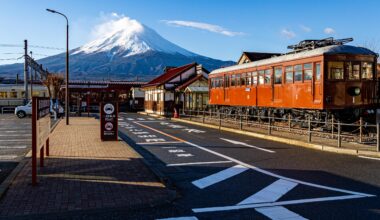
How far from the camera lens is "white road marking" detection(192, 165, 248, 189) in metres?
8.21

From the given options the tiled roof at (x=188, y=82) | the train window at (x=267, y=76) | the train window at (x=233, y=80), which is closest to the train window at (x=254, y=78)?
the train window at (x=267, y=76)

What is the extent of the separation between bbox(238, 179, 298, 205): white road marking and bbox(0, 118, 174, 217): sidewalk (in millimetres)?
1380

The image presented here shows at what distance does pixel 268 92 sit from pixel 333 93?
481 centimetres

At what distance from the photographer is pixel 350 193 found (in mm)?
7203

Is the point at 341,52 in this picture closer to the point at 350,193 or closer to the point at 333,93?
the point at 333,93

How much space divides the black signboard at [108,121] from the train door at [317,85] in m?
8.22

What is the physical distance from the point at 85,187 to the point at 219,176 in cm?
295

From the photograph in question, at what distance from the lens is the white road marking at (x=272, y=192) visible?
6.78 metres

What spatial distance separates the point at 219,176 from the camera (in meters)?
8.95

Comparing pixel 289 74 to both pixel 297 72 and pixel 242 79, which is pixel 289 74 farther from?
pixel 242 79

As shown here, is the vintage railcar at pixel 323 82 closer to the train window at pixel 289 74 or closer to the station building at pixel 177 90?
the train window at pixel 289 74

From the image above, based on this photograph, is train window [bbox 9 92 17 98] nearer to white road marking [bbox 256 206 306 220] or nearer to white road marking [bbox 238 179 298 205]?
white road marking [bbox 238 179 298 205]

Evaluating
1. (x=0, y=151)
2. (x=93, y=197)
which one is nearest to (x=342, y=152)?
(x=93, y=197)

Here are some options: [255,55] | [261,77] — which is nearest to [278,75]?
[261,77]
